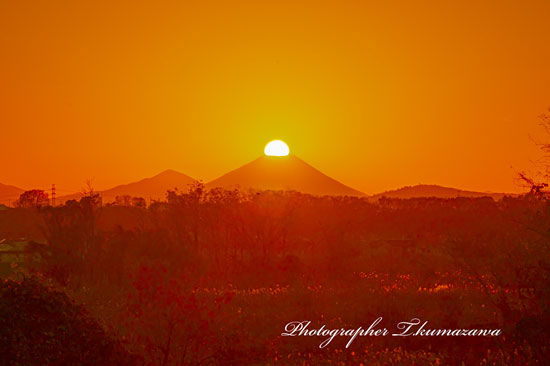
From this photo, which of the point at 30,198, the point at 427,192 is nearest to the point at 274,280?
the point at 30,198

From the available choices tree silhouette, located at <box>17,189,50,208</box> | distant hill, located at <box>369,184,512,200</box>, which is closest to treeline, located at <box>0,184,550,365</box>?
tree silhouette, located at <box>17,189,50,208</box>

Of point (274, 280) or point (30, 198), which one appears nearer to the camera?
point (274, 280)

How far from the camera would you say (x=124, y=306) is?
17797 millimetres

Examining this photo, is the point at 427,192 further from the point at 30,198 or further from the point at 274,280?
the point at 274,280

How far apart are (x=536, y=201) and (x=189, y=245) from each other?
806 inches

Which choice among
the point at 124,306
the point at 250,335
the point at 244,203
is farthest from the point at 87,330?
the point at 244,203

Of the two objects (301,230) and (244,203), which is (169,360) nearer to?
(244,203)

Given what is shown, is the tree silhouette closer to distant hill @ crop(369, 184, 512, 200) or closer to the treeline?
the treeline

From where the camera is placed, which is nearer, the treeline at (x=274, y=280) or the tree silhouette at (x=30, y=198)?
the treeline at (x=274, y=280)

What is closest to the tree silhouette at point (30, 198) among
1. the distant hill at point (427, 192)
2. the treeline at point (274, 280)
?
the treeline at point (274, 280)

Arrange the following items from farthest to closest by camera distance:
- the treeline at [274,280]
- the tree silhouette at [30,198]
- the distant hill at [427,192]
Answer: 1. the distant hill at [427,192]
2. the tree silhouette at [30,198]
3. the treeline at [274,280]

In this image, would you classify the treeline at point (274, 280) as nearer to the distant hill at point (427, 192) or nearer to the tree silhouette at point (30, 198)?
the tree silhouette at point (30, 198)

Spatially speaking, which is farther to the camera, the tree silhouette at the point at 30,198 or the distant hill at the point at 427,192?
the distant hill at the point at 427,192

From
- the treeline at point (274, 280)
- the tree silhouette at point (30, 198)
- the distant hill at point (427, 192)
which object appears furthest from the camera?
the distant hill at point (427, 192)
